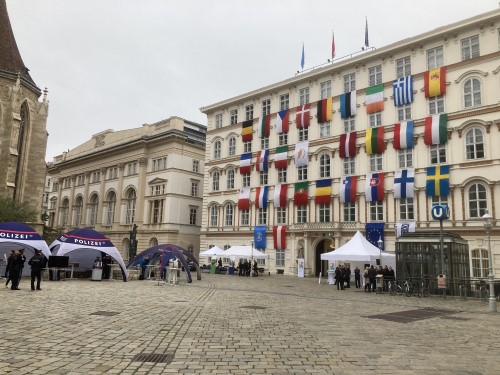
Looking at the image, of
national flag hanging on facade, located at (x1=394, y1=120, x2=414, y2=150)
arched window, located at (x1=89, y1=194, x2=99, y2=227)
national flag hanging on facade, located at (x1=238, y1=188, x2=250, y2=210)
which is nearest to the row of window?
national flag hanging on facade, located at (x1=394, y1=120, x2=414, y2=150)

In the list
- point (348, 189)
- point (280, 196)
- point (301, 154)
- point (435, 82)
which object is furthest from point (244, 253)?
point (435, 82)

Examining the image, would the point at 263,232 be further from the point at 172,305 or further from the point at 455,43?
the point at 172,305

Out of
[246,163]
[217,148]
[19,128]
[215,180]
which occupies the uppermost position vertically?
[217,148]

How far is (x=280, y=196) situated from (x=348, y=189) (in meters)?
7.24

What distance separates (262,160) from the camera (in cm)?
4347

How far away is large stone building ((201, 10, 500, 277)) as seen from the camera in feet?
102

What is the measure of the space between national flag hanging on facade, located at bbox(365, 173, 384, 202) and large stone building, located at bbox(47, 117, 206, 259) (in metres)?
24.8

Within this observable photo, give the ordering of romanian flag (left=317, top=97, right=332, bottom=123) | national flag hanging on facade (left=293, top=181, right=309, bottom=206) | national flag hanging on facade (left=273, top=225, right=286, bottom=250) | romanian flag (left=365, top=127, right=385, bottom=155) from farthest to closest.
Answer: national flag hanging on facade (left=273, top=225, right=286, bottom=250) < national flag hanging on facade (left=293, top=181, right=309, bottom=206) < romanian flag (left=317, top=97, right=332, bottom=123) < romanian flag (left=365, top=127, right=385, bottom=155)

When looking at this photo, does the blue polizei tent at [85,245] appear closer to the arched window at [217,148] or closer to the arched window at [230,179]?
the arched window at [230,179]

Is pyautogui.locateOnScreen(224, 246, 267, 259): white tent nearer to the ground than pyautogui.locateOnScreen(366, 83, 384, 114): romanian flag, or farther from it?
nearer to the ground

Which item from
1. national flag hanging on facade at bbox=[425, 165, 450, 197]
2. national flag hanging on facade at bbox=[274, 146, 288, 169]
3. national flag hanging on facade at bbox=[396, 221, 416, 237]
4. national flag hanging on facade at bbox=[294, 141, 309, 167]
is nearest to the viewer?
national flag hanging on facade at bbox=[425, 165, 450, 197]

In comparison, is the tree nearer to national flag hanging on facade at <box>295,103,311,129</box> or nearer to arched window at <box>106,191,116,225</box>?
arched window at <box>106,191,116,225</box>

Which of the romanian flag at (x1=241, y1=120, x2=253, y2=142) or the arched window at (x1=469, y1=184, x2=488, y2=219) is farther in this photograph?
the romanian flag at (x1=241, y1=120, x2=253, y2=142)

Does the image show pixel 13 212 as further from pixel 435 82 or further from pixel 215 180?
pixel 435 82
